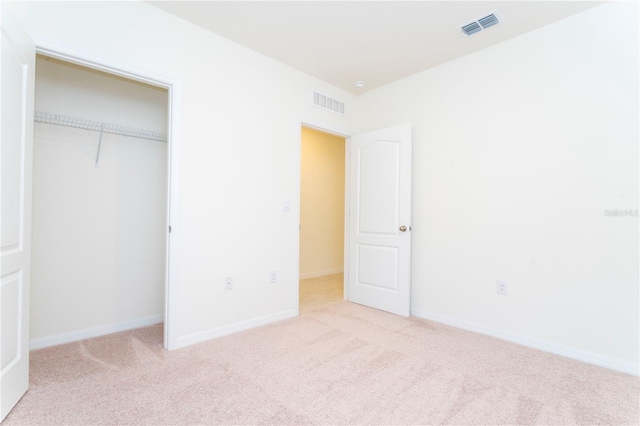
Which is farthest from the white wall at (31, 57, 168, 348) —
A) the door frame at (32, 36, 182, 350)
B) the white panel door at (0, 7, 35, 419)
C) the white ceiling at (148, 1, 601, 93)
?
the white ceiling at (148, 1, 601, 93)

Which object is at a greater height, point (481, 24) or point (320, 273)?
point (481, 24)

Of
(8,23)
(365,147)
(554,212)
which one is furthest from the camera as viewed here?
(365,147)

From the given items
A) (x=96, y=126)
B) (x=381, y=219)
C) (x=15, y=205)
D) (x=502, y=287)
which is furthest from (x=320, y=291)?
(x=15, y=205)

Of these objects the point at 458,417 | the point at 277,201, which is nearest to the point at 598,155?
the point at 458,417

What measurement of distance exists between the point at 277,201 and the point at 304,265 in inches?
85.7

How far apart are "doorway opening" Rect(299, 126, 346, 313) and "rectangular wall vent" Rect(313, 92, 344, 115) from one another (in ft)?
3.75

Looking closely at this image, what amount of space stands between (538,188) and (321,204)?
327 cm

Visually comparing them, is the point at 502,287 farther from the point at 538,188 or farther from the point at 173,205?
the point at 173,205

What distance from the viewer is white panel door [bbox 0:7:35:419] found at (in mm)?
1546

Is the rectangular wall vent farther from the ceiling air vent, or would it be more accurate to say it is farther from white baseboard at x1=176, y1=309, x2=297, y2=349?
white baseboard at x1=176, y1=309, x2=297, y2=349

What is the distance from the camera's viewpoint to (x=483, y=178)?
2809 mm

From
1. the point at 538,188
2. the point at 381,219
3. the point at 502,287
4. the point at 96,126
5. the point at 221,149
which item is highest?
the point at 96,126

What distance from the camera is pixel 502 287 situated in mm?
2693

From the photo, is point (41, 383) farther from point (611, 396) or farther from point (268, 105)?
point (611, 396)
